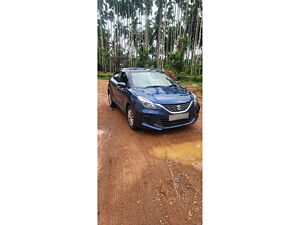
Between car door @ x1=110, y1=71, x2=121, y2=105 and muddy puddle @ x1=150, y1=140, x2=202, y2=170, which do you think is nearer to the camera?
muddy puddle @ x1=150, y1=140, x2=202, y2=170

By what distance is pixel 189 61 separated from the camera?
180cm

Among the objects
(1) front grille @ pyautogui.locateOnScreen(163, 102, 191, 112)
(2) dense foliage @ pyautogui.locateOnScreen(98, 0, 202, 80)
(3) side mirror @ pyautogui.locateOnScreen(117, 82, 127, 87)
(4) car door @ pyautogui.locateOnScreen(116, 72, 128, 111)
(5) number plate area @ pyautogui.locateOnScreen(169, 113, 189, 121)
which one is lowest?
(5) number plate area @ pyautogui.locateOnScreen(169, 113, 189, 121)

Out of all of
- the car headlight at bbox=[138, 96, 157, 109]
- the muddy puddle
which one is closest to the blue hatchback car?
the car headlight at bbox=[138, 96, 157, 109]

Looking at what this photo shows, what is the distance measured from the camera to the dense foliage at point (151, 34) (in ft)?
5.37

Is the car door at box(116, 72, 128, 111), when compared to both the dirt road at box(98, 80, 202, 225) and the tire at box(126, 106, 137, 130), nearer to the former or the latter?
the tire at box(126, 106, 137, 130)

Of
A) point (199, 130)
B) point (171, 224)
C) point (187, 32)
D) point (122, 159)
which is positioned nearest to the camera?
point (171, 224)

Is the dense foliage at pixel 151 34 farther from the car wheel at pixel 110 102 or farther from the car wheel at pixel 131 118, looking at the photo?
the car wheel at pixel 131 118

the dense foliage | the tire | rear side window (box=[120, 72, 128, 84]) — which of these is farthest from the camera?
rear side window (box=[120, 72, 128, 84])

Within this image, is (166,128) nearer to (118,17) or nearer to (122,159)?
(122,159)

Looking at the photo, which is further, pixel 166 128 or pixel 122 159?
pixel 166 128

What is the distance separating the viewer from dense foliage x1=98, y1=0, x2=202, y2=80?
1636 millimetres
